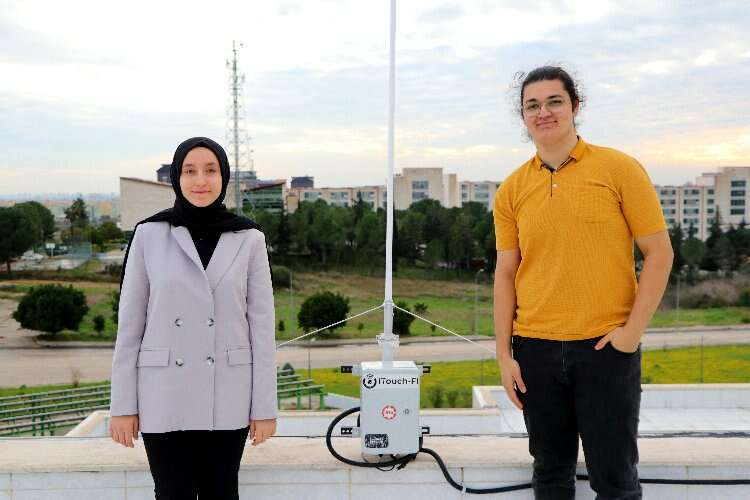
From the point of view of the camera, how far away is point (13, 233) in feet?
89.0

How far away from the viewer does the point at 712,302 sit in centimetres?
2934

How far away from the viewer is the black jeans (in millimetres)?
1488

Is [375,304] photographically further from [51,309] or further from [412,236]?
[51,309]

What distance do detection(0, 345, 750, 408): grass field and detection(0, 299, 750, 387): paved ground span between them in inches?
34.0

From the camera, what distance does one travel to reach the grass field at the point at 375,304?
25203 mm

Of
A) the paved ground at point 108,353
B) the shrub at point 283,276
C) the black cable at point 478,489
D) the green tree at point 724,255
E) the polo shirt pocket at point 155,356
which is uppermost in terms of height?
the polo shirt pocket at point 155,356

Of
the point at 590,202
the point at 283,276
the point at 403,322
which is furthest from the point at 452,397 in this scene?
the point at 283,276

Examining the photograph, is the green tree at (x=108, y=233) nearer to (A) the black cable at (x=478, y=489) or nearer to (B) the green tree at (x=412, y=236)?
(B) the green tree at (x=412, y=236)

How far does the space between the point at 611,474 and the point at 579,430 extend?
106 millimetres

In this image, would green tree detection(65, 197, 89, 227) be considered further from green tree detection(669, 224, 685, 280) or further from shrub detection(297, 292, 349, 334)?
green tree detection(669, 224, 685, 280)

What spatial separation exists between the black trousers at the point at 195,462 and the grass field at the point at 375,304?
22259mm

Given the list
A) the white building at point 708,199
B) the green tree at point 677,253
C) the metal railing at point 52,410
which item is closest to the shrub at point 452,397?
the metal railing at point 52,410

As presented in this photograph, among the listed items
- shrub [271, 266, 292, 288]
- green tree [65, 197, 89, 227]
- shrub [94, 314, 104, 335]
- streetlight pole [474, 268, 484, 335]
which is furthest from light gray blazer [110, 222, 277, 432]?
green tree [65, 197, 89, 227]

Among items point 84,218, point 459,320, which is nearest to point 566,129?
point 459,320
